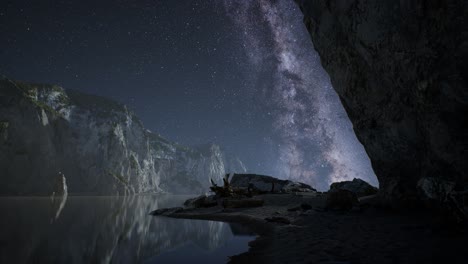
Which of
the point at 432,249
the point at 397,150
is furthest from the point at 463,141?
the point at 432,249

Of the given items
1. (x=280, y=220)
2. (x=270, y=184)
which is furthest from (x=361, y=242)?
(x=270, y=184)

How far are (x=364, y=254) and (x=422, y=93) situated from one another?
27.5 feet

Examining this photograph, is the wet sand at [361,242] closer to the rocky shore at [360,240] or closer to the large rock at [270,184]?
the rocky shore at [360,240]

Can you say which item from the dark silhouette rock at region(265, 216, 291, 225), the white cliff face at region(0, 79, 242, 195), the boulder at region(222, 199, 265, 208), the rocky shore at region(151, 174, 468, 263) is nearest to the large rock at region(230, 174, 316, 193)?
the boulder at region(222, 199, 265, 208)

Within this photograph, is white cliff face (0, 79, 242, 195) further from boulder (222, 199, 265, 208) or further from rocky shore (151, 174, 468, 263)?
rocky shore (151, 174, 468, 263)

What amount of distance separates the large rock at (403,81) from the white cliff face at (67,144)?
95.9 meters

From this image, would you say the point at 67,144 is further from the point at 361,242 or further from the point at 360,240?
the point at 361,242

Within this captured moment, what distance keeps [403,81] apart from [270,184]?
21.6 m

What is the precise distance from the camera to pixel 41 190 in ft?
272

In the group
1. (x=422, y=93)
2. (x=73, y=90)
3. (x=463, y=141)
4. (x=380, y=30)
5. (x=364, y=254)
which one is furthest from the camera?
(x=73, y=90)

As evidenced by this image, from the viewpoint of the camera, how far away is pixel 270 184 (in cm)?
3122

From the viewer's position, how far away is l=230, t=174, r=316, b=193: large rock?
30.3 metres

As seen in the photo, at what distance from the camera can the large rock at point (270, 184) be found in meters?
30.3

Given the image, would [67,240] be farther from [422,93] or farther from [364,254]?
[422,93]
